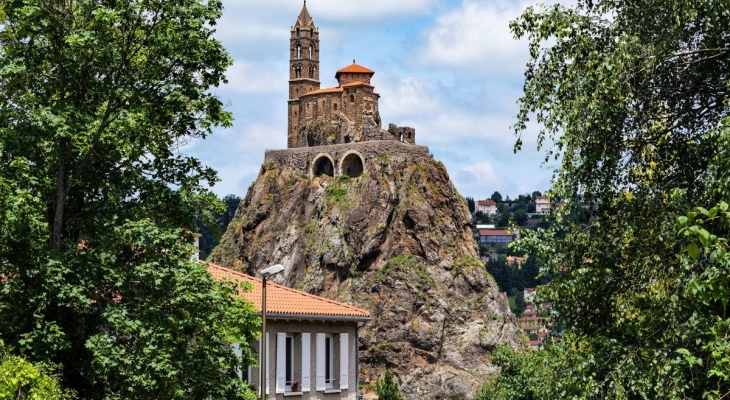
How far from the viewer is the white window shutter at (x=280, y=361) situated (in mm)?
33656

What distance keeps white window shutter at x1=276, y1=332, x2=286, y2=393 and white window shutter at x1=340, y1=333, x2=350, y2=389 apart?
97.3 inches

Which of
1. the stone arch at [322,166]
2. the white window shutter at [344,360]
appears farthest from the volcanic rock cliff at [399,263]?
the white window shutter at [344,360]

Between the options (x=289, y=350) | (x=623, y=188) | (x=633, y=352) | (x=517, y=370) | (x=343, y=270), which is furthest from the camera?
(x=343, y=270)

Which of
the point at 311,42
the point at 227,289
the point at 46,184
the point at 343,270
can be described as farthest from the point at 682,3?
the point at 311,42

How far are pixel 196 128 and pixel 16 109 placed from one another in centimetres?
405

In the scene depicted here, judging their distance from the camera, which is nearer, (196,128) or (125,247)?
(125,247)

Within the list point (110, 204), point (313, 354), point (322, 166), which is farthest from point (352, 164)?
point (110, 204)

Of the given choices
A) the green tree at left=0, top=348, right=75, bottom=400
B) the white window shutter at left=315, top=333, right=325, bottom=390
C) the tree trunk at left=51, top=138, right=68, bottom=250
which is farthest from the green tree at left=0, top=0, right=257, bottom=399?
the white window shutter at left=315, top=333, right=325, bottom=390

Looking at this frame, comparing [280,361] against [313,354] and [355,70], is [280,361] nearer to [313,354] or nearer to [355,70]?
[313,354]

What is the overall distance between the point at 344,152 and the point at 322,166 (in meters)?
4.28

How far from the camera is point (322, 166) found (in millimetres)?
122875

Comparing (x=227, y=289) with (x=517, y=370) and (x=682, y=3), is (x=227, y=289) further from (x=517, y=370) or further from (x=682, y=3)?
(x=517, y=370)

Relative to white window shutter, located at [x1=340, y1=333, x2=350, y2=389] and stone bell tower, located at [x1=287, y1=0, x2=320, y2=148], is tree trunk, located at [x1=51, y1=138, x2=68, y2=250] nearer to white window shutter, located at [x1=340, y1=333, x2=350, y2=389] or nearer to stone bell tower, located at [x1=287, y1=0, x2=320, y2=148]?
white window shutter, located at [x1=340, y1=333, x2=350, y2=389]

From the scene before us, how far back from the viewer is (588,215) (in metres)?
18.1
